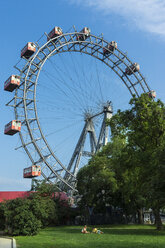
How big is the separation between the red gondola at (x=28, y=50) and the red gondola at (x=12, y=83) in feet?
12.6

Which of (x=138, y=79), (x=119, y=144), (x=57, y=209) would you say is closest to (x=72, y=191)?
(x=57, y=209)

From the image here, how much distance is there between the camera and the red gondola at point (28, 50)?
37.6 meters

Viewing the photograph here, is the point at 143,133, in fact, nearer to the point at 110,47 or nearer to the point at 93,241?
the point at 93,241

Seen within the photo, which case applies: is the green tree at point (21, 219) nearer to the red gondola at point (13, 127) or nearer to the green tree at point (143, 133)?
the green tree at point (143, 133)

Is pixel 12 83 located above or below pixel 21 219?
above

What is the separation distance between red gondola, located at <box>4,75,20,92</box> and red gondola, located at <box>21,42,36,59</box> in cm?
383

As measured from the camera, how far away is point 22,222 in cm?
1939

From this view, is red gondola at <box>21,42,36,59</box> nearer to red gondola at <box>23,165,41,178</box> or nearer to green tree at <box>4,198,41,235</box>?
red gondola at <box>23,165,41,178</box>

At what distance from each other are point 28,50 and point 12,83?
17.0ft

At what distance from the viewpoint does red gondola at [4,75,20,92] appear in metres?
36.0

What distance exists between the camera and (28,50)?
3762 centimetres

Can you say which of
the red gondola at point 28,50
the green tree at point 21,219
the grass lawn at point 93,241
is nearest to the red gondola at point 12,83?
the red gondola at point 28,50

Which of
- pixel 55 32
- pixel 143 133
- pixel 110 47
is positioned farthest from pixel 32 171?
pixel 110 47

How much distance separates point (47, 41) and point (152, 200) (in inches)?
1106
